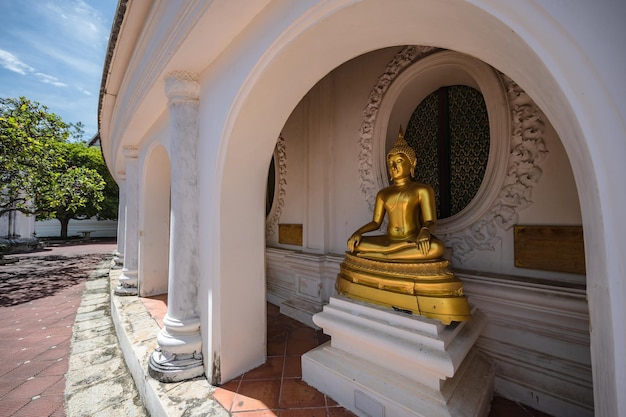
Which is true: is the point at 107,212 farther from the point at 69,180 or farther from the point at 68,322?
the point at 68,322

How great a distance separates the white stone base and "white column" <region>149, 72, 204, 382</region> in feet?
4.08

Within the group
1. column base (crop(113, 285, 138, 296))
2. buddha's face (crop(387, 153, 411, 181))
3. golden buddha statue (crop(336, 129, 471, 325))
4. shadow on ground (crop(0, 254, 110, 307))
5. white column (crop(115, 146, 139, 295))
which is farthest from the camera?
shadow on ground (crop(0, 254, 110, 307))

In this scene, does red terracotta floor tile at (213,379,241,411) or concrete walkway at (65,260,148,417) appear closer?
red terracotta floor tile at (213,379,241,411)

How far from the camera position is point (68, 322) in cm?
448

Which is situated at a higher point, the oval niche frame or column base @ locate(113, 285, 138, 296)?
the oval niche frame

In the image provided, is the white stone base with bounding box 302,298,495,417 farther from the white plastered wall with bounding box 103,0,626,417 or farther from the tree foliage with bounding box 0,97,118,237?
the tree foliage with bounding box 0,97,118,237

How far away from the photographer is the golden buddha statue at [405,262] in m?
1.94

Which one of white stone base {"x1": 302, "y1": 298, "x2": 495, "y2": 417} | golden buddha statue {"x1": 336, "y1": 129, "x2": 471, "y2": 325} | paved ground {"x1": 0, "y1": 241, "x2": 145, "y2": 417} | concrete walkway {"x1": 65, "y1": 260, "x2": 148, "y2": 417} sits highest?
golden buddha statue {"x1": 336, "y1": 129, "x2": 471, "y2": 325}

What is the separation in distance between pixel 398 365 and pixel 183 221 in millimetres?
2297

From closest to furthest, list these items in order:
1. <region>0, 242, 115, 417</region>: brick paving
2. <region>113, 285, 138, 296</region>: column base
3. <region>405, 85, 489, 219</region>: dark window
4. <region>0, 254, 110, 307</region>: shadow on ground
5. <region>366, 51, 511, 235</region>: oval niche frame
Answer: <region>366, 51, 511, 235</region>: oval niche frame, <region>0, 242, 115, 417</region>: brick paving, <region>405, 85, 489, 219</region>: dark window, <region>113, 285, 138, 296</region>: column base, <region>0, 254, 110, 307</region>: shadow on ground

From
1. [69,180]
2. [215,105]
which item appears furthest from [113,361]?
[69,180]

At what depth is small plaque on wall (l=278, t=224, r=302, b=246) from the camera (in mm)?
4246

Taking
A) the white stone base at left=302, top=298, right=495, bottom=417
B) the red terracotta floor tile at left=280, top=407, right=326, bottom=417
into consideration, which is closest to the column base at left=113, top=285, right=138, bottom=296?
the white stone base at left=302, top=298, right=495, bottom=417

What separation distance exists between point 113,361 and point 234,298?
2.13 metres
